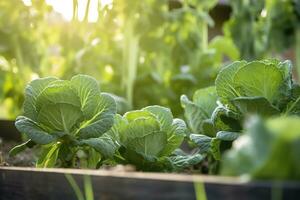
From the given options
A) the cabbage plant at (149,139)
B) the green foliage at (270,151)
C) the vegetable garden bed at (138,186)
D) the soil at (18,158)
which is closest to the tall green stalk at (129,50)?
the soil at (18,158)

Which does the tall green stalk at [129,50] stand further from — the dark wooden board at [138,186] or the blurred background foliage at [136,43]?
the dark wooden board at [138,186]

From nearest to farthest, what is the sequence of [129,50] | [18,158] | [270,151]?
[270,151], [18,158], [129,50]

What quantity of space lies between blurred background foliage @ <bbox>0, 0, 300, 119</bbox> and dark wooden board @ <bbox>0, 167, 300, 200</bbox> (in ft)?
3.59

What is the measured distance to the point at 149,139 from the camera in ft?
2.15

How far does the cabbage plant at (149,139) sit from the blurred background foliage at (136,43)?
37.8 inches

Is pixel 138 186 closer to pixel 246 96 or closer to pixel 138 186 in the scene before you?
pixel 138 186

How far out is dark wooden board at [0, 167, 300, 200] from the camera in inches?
15.0

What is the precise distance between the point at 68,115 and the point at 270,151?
340 mm

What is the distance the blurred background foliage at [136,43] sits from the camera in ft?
6.52

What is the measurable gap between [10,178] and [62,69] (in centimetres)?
153

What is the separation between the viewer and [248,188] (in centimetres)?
38

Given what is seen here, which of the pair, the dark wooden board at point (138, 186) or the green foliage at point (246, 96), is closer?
the dark wooden board at point (138, 186)

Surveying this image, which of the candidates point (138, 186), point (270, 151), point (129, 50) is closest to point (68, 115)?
point (138, 186)

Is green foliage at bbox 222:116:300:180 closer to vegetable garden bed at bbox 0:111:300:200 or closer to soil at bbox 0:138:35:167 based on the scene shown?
vegetable garden bed at bbox 0:111:300:200
